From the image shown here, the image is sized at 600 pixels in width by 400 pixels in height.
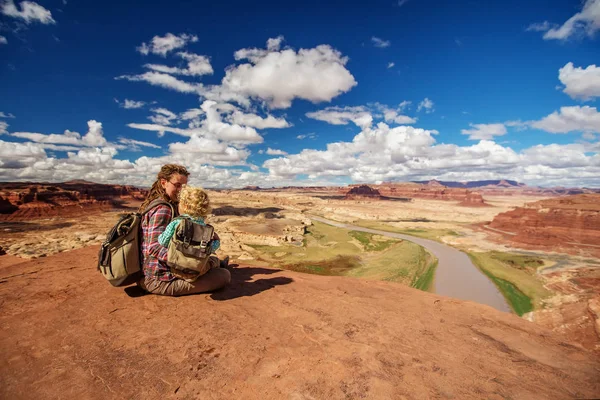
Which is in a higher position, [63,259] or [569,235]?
[63,259]

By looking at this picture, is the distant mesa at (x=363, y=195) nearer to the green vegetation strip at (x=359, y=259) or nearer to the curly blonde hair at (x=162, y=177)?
the green vegetation strip at (x=359, y=259)

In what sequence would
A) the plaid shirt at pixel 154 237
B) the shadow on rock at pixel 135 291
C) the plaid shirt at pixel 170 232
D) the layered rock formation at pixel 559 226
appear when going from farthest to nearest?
the layered rock formation at pixel 559 226
the shadow on rock at pixel 135 291
the plaid shirt at pixel 154 237
the plaid shirt at pixel 170 232

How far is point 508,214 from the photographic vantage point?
60.3 metres

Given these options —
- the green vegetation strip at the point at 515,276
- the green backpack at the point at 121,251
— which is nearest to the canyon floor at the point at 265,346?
the green backpack at the point at 121,251

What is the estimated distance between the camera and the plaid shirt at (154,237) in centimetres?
452

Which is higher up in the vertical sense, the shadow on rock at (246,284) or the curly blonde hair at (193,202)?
the curly blonde hair at (193,202)

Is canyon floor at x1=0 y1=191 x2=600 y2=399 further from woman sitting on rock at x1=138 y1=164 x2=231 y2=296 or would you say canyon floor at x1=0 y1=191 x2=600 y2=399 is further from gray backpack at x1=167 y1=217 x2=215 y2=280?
gray backpack at x1=167 y1=217 x2=215 y2=280

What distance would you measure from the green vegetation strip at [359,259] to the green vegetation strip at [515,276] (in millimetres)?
6344

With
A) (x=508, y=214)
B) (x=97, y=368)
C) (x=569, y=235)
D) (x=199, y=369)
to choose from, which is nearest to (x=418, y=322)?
(x=199, y=369)

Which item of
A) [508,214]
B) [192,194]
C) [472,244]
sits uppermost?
[192,194]

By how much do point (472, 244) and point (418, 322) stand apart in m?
49.9

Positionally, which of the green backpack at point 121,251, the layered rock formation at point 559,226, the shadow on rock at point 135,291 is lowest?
the layered rock formation at point 559,226

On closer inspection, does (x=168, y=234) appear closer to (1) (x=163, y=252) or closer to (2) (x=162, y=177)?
(1) (x=163, y=252)

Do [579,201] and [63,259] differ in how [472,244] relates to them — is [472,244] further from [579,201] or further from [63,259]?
[63,259]
